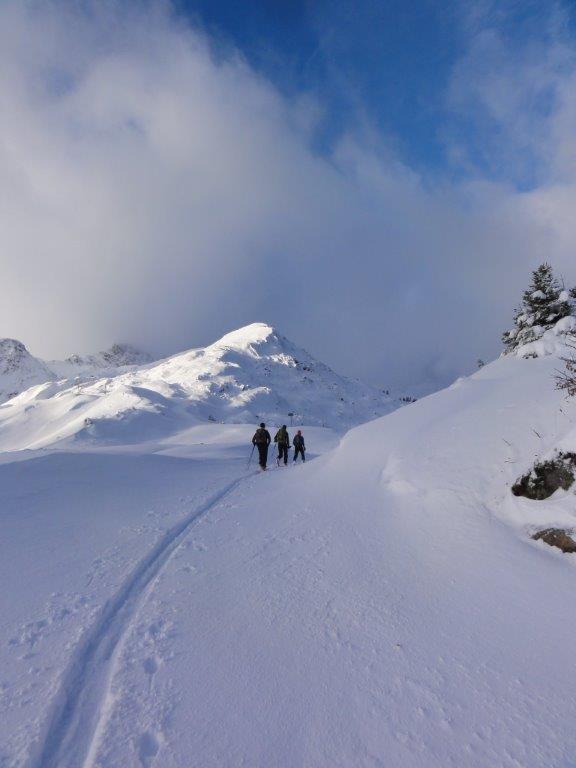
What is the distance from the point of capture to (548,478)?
19.9 ft

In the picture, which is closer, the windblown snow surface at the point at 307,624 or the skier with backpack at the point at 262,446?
the windblown snow surface at the point at 307,624

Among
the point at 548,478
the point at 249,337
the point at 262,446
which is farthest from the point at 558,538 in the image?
the point at 249,337

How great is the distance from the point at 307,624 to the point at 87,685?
2.11 meters

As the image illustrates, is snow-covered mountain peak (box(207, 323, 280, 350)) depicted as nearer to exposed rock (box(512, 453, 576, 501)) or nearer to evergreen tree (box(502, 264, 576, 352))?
evergreen tree (box(502, 264, 576, 352))

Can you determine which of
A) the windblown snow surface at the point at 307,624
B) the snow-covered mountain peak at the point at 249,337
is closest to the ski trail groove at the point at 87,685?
the windblown snow surface at the point at 307,624

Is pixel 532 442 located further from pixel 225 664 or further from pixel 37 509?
pixel 37 509

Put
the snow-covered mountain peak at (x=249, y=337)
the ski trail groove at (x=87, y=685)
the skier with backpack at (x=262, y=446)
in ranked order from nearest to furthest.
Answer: the ski trail groove at (x=87, y=685) → the skier with backpack at (x=262, y=446) → the snow-covered mountain peak at (x=249, y=337)

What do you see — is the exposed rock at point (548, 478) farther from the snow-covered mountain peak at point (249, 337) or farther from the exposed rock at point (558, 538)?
the snow-covered mountain peak at point (249, 337)

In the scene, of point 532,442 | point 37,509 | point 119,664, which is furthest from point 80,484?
point 532,442

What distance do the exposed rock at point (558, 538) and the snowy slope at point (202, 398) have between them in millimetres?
39296

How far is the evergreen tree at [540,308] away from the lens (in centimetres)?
1995

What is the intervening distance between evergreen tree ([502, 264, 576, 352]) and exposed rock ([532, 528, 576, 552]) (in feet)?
55.7

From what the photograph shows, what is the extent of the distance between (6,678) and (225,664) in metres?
1.92

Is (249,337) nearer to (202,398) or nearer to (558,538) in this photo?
(202,398)
